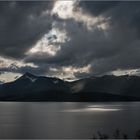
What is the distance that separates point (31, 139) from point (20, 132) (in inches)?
765

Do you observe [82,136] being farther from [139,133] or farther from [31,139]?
[139,133]

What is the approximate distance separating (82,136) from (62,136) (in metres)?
6.14

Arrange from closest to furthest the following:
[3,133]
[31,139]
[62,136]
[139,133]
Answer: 1. [139,133]
2. [31,139]
3. [62,136]
4. [3,133]

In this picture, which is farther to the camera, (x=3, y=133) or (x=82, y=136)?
(x=3, y=133)

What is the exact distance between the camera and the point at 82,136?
308ft

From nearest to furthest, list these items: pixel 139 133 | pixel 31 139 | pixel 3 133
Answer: pixel 139 133, pixel 31 139, pixel 3 133

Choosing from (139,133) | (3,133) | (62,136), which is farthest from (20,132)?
→ (139,133)

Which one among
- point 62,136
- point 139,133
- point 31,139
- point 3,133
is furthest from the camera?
point 3,133

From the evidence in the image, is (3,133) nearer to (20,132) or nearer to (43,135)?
(20,132)

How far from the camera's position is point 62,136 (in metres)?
95.6

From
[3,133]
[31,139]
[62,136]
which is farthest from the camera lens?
[3,133]

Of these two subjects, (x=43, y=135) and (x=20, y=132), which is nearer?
(x=43, y=135)

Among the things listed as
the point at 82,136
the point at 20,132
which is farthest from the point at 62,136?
the point at 20,132

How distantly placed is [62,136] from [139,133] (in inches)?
2039
